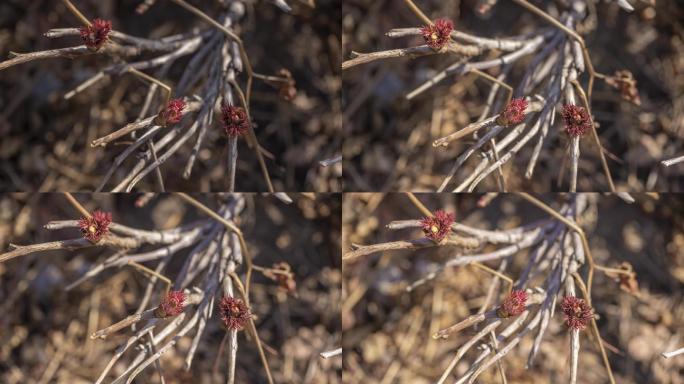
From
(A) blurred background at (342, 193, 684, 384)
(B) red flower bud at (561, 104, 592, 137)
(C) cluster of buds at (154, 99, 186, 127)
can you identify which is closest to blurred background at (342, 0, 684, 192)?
(A) blurred background at (342, 193, 684, 384)

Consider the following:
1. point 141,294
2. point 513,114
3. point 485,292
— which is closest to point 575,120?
point 513,114

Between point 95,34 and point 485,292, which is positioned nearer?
point 95,34

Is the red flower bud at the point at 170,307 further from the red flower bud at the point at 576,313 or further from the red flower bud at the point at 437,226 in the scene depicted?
the red flower bud at the point at 576,313

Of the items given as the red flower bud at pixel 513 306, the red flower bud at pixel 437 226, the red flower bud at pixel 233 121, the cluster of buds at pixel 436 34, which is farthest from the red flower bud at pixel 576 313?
the red flower bud at pixel 233 121

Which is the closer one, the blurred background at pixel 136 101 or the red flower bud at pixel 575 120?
the red flower bud at pixel 575 120

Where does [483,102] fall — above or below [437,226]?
above

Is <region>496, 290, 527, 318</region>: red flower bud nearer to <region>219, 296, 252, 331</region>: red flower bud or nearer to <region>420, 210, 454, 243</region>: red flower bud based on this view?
<region>420, 210, 454, 243</region>: red flower bud

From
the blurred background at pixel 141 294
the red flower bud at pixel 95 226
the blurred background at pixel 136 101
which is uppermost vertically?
the blurred background at pixel 136 101

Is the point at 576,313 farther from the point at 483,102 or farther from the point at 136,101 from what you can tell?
the point at 136,101
